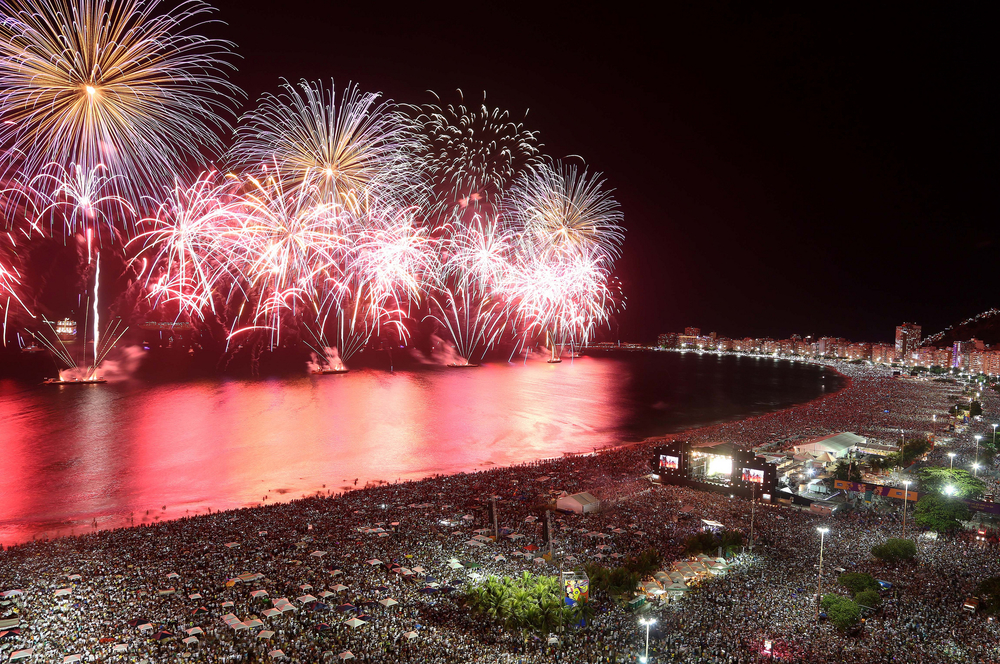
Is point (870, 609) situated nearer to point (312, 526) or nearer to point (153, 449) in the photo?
point (312, 526)

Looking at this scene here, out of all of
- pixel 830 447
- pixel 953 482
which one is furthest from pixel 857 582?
pixel 830 447

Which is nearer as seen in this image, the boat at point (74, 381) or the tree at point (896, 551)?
the tree at point (896, 551)

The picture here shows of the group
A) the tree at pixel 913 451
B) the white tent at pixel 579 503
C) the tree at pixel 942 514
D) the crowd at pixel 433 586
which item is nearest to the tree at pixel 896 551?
the crowd at pixel 433 586

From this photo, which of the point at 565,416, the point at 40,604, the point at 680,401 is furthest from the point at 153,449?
the point at 680,401

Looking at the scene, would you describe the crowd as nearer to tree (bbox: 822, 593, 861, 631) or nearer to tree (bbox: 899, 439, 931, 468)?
tree (bbox: 822, 593, 861, 631)

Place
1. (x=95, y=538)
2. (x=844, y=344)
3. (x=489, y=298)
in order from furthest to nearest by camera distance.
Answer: (x=844, y=344), (x=489, y=298), (x=95, y=538)

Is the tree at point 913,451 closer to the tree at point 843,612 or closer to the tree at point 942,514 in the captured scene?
the tree at point 942,514
